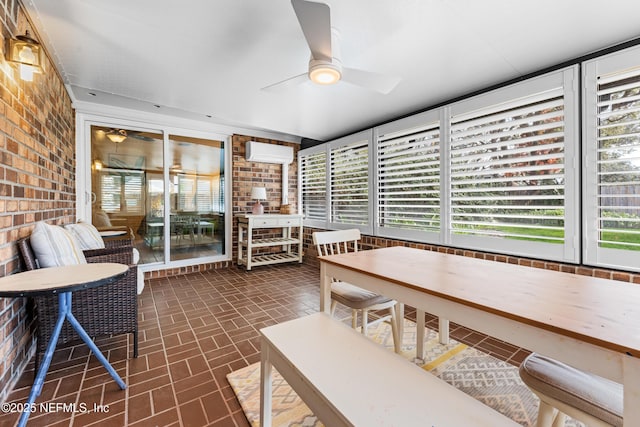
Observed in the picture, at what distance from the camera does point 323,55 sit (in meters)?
1.68

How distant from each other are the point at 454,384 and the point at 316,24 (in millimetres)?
2276

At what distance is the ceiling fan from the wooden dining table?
1.23m

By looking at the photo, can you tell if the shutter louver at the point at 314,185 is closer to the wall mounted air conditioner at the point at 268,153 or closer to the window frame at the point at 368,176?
the window frame at the point at 368,176

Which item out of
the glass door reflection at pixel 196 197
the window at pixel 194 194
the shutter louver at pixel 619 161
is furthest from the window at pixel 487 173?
the window at pixel 194 194

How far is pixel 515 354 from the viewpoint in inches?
81.1

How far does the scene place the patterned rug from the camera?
4.72 feet

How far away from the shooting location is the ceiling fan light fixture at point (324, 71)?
68.2 inches

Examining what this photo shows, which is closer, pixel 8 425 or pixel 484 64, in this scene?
pixel 8 425

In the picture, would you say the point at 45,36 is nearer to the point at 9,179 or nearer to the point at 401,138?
the point at 9,179

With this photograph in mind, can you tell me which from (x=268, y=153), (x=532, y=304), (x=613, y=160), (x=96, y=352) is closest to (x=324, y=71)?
(x=532, y=304)

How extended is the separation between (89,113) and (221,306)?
3063 millimetres

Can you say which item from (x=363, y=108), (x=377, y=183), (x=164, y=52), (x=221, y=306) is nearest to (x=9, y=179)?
(x=164, y=52)

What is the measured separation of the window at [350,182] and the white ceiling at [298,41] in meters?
1.11

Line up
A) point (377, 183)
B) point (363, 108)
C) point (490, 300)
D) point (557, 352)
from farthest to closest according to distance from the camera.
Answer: point (377, 183)
point (363, 108)
point (490, 300)
point (557, 352)
